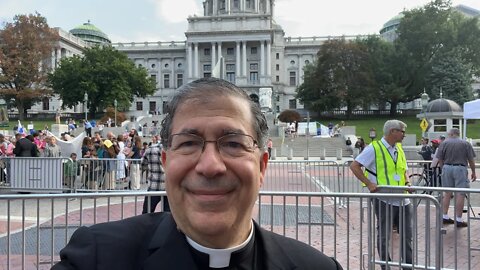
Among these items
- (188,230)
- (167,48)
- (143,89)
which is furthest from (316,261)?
(167,48)

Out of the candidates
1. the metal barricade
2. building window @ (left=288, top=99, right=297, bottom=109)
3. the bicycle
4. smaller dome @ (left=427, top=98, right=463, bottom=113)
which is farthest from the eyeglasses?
building window @ (left=288, top=99, right=297, bottom=109)

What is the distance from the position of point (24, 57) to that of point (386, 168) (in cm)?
6413

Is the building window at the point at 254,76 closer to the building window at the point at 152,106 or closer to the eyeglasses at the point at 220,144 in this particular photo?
the building window at the point at 152,106

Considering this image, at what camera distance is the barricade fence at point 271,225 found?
4.40 meters

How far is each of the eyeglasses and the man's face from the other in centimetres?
1

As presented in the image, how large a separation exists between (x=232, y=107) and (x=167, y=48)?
98.6 metres

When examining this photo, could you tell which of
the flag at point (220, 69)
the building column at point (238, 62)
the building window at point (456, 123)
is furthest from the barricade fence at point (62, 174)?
the building column at point (238, 62)

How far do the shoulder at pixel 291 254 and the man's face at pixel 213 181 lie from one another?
0.11 metres

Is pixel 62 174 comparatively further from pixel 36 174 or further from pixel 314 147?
pixel 314 147

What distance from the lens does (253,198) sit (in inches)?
60.4

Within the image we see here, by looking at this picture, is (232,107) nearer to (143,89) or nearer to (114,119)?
(114,119)

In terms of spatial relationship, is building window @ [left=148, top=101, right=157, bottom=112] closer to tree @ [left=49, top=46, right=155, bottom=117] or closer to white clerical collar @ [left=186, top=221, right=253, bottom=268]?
tree @ [left=49, top=46, right=155, bottom=117]

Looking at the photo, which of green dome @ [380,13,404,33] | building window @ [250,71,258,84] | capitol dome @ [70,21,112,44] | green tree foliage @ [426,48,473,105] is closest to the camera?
green tree foliage @ [426,48,473,105]

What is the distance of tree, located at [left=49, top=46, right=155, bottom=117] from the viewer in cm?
6125
